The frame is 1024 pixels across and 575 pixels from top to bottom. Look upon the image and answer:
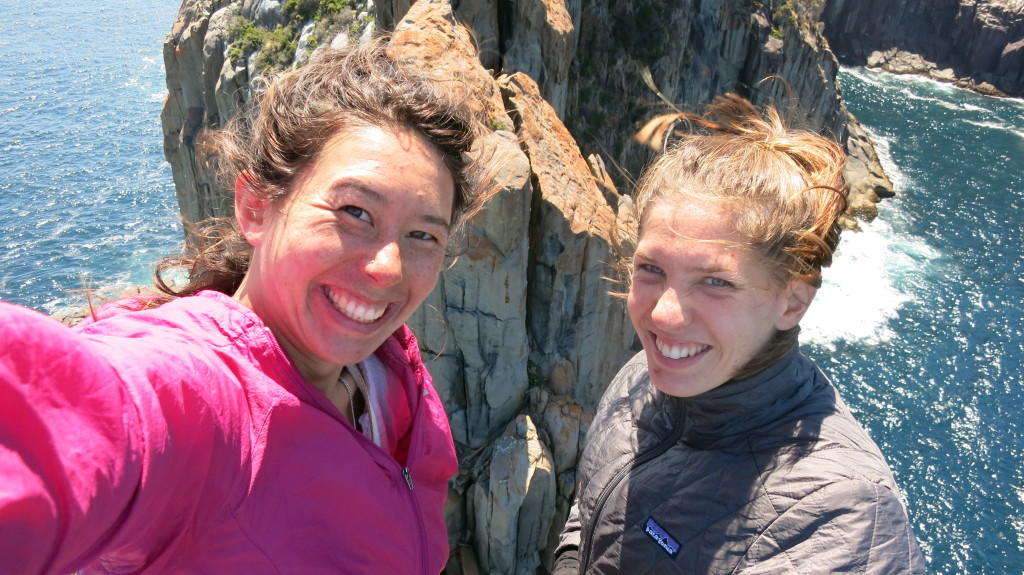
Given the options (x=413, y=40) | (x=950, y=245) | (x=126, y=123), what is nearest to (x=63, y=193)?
(x=126, y=123)

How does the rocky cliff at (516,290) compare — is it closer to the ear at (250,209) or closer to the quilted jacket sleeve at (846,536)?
the ear at (250,209)

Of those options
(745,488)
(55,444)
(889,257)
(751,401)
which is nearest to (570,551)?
(745,488)

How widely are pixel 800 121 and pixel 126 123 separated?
4701 centimetres

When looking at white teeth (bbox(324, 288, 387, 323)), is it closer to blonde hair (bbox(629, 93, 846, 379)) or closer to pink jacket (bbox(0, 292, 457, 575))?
pink jacket (bbox(0, 292, 457, 575))

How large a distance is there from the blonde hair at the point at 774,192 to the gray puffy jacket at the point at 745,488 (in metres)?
0.24

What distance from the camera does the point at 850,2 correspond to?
82.9m

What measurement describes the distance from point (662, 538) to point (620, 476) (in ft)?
1.38

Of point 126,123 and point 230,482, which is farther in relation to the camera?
point 126,123

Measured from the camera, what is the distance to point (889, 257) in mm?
40656

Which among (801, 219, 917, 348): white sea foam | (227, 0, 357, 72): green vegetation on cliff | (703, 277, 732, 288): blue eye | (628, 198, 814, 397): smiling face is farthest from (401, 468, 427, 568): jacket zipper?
(801, 219, 917, 348): white sea foam

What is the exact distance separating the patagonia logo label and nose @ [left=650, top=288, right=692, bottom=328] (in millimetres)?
1018

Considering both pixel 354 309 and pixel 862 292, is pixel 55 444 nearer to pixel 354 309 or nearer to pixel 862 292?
pixel 354 309

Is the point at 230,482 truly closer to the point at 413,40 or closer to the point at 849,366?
the point at 413,40

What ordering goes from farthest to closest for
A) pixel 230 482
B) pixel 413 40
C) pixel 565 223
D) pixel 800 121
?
pixel 565 223
pixel 413 40
pixel 800 121
pixel 230 482
